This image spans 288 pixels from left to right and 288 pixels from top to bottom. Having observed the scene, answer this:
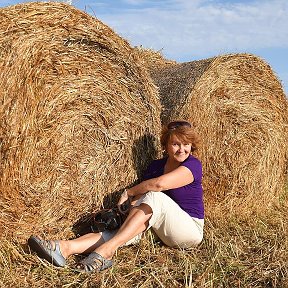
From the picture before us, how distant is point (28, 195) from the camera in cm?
429

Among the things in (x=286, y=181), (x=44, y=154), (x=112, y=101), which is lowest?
(x=286, y=181)

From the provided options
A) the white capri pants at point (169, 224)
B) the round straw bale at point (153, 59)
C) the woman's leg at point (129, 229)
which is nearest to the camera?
the woman's leg at point (129, 229)

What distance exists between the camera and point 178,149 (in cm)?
472

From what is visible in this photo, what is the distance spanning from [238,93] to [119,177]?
63.3 inches

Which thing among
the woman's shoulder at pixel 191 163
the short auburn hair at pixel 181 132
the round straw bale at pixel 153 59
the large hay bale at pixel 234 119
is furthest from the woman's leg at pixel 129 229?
the round straw bale at pixel 153 59

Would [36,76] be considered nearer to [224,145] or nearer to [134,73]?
[134,73]

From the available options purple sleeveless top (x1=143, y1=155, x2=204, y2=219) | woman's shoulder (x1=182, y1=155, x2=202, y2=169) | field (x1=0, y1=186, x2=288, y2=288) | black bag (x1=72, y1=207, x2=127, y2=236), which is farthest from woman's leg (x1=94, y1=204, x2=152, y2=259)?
woman's shoulder (x1=182, y1=155, x2=202, y2=169)

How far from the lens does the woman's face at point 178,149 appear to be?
471cm

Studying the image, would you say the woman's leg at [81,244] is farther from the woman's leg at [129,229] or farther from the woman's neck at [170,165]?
the woman's neck at [170,165]

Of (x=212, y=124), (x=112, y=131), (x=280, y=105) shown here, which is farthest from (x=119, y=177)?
(x=280, y=105)

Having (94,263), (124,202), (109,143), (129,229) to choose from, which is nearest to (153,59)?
(109,143)

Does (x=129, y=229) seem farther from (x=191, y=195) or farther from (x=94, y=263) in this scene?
(x=191, y=195)

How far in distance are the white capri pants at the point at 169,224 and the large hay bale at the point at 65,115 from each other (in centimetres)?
54

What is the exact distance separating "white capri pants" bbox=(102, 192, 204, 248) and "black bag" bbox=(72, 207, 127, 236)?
0.07 meters
